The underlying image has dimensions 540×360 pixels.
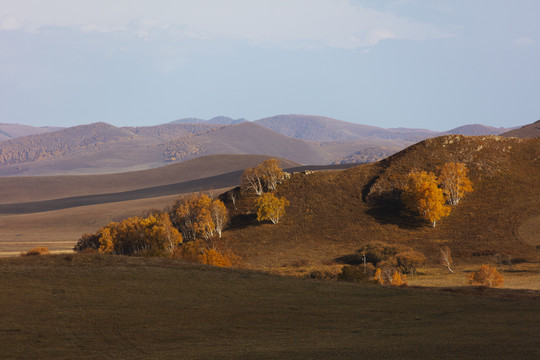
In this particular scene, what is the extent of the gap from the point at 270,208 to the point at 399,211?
2469 cm

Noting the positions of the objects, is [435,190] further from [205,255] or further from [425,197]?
[205,255]

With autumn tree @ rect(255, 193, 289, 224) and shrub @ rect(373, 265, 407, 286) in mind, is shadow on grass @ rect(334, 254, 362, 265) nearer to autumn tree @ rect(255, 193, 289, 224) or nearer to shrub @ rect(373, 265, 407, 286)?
shrub @ rect(373, 265, 407, 286)

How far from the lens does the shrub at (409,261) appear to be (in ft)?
234

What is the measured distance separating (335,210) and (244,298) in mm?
66550

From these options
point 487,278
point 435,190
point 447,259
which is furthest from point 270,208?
point 487,278

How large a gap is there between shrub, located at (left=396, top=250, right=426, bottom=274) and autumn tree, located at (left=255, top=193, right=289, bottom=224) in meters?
30.1

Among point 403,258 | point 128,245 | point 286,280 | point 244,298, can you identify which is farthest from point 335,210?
point 244,298

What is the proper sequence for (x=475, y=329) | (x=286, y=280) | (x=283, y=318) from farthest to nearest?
(x=286, y=280), (x=283, y=318), (x=475, y=329)

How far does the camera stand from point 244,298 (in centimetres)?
3734

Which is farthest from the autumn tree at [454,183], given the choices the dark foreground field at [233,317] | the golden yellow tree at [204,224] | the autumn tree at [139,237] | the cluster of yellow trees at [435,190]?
the dark foreground field at [233,317]

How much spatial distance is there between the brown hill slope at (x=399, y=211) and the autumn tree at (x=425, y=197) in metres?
1.85

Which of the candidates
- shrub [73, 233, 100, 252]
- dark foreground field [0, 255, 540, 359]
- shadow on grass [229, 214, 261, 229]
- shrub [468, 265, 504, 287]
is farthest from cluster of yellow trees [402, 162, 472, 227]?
shrub [73, 233, 100, 252]

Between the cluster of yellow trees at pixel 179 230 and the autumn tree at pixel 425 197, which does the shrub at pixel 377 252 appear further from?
the cluster of yellow trees at pixel 179 230

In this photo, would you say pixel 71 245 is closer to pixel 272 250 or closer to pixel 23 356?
pixel 272 250
